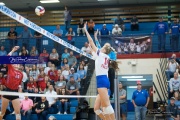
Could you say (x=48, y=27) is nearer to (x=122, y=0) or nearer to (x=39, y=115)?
(x=122, y=0)

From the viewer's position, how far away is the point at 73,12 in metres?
26.8

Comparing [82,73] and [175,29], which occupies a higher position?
[175,29]

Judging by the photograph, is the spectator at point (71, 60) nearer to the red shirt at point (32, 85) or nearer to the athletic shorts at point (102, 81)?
the red shirt at point (32, 85)

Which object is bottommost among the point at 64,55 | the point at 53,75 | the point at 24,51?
the point at 53,75

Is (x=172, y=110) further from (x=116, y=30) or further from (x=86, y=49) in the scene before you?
(x=116, y=30)

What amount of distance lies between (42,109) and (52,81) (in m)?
1.77

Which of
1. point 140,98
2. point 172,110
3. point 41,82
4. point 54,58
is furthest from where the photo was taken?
point 54,58

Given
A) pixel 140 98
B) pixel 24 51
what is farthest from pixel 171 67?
pixel 24 51

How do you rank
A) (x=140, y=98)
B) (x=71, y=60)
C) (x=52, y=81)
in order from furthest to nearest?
(x=71, y=60)
(x=52, y=81)
(x=140, y=98)

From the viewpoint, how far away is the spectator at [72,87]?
46.9 feet

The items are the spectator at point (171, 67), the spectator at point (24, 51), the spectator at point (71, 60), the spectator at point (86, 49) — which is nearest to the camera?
the spectator at point (171, 67)

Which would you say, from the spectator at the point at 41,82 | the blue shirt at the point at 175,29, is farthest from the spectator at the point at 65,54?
the blue shirt at the point at 175,29

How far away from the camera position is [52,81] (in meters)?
15.4

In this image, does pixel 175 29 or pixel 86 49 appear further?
pixel 175 29
